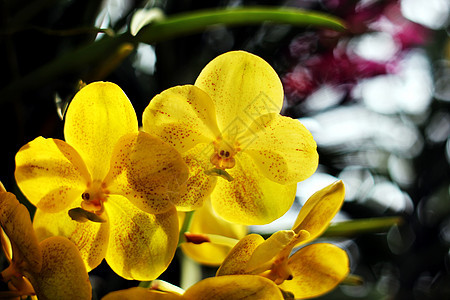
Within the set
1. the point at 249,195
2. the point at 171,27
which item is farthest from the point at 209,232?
the point at 171,27

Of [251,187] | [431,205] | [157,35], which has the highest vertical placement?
[157,35]

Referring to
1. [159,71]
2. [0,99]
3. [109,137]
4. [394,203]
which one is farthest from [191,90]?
[394,203]

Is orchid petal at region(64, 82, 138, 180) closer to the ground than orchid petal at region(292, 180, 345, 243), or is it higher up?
higher up

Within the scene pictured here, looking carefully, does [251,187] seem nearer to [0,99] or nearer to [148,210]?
[148,210]

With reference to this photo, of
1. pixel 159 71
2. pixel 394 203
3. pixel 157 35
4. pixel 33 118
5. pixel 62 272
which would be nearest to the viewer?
pixel 62 272

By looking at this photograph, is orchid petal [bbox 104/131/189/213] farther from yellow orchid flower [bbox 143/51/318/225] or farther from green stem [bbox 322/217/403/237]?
green stem [bbox 322/217/403/237]

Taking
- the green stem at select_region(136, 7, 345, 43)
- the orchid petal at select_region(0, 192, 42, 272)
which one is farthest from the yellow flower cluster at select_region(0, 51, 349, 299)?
the green stem at select_region(136, 7, 345, 43)

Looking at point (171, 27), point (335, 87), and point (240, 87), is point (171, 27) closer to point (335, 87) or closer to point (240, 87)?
point (240, 87)
